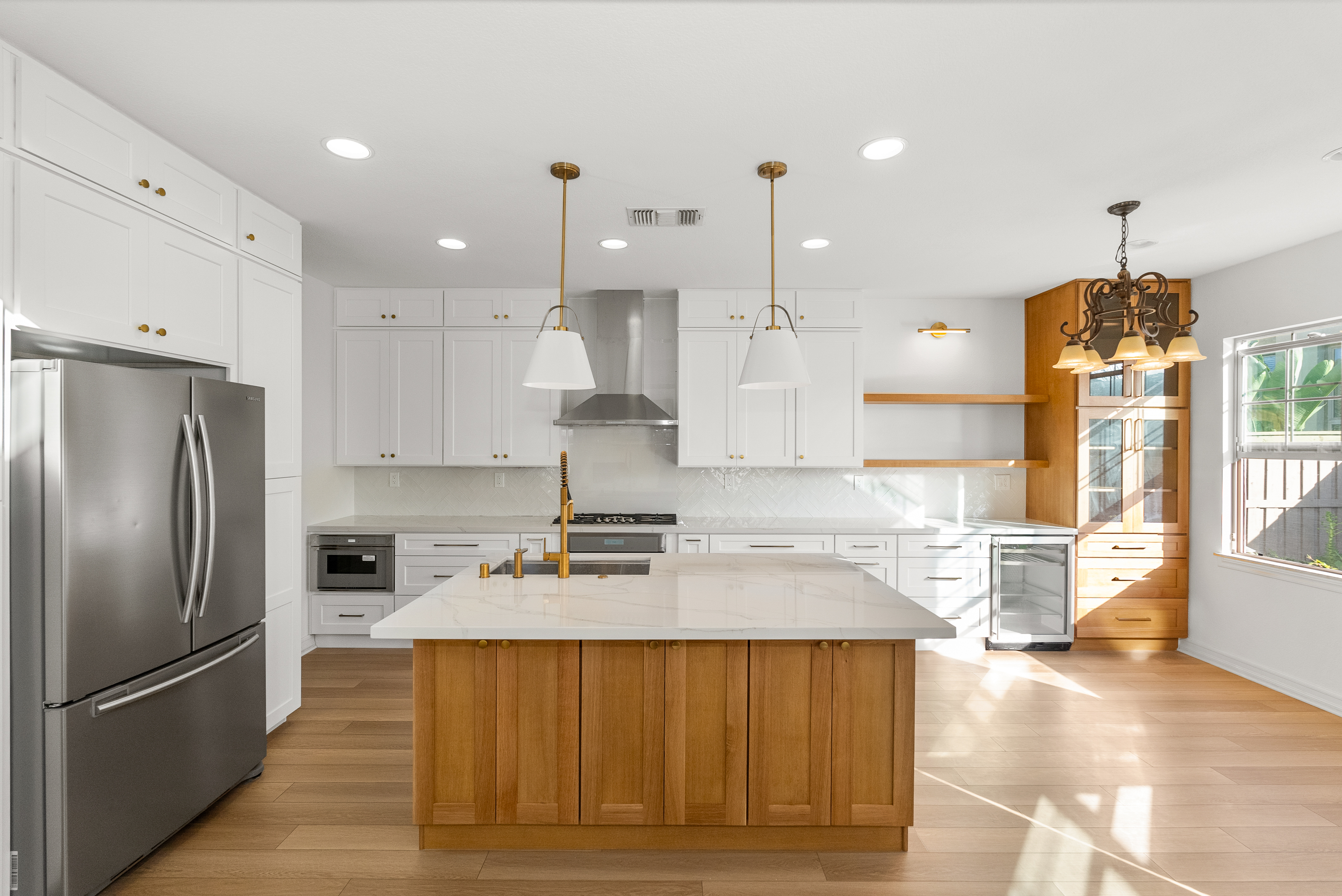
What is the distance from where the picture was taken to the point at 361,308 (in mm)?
4738

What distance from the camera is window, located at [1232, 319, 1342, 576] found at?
142 inches

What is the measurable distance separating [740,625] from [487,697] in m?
0.88

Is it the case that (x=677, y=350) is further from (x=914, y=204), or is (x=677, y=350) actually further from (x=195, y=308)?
(x=195, y=308)

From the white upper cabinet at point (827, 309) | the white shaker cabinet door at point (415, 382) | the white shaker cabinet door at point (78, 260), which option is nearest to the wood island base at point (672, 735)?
the white shaker cabinet door at point (78, 260)

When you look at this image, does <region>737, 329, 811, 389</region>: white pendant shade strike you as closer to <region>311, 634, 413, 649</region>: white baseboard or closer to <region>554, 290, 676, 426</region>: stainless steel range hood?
<region>554, 290, 676, 426</region>: stainless steel range hood

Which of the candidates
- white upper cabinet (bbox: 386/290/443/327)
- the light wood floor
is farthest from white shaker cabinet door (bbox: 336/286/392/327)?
the light wood floor

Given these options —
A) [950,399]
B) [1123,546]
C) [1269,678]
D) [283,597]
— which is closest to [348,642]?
[283,597]

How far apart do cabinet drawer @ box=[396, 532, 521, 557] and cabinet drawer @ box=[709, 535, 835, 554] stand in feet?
4.50

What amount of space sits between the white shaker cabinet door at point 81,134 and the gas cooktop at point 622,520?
2916 millimetres

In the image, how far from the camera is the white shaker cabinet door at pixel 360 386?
4.75m

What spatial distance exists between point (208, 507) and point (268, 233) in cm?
138

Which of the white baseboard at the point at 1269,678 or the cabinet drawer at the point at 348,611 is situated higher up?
the cabinet drawer at the point at 348,611

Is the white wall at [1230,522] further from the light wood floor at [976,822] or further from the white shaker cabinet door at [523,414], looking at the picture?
the white shaker cabinet door at [523,414]

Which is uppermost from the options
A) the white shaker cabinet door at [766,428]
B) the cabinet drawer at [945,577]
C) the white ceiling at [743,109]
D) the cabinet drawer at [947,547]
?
the white ceiling at [743,109]
